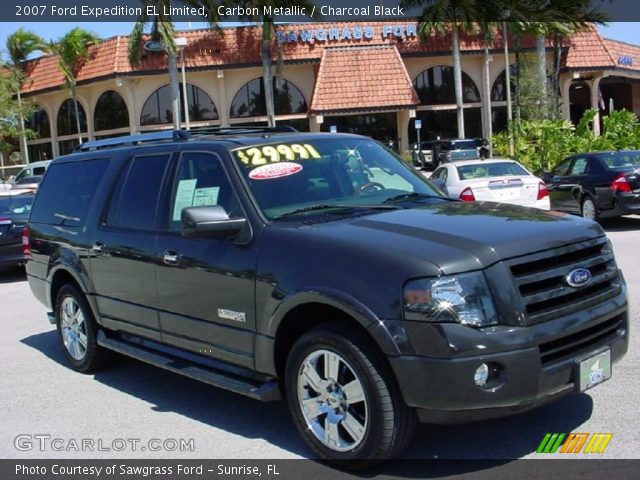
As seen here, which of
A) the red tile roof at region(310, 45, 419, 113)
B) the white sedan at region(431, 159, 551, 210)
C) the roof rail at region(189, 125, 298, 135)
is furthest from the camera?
the red tile roof at region(310, 45, 419, 113)

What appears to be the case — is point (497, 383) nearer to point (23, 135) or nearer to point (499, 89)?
point (499, 89)

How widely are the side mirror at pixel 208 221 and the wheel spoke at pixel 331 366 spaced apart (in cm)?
104

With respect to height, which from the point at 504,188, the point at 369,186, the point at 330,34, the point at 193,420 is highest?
the point at 330,34

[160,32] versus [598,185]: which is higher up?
[160,32]

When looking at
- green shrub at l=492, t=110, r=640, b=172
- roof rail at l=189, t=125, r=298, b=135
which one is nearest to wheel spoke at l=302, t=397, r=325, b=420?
roof rail at l=189, t=125, r=298, b=135

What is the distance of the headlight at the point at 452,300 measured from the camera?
3705 millimetres

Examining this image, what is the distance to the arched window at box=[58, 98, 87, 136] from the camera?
42250 mm

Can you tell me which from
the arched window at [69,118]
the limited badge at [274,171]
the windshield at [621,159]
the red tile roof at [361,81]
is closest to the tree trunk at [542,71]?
the red tile roof at [361,81]

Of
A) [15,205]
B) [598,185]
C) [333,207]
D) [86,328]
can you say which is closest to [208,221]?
[333,207]

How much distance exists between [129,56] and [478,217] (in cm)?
3319

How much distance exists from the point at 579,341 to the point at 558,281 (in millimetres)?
356

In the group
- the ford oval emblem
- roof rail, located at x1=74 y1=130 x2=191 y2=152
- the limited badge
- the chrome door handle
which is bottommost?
the ford oval emblem

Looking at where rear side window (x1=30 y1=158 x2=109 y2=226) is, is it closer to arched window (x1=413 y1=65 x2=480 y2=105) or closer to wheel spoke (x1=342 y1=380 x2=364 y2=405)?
wheel spoke (x1=342 y1=380 x2=364 y2=405)

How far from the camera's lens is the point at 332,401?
419cm
